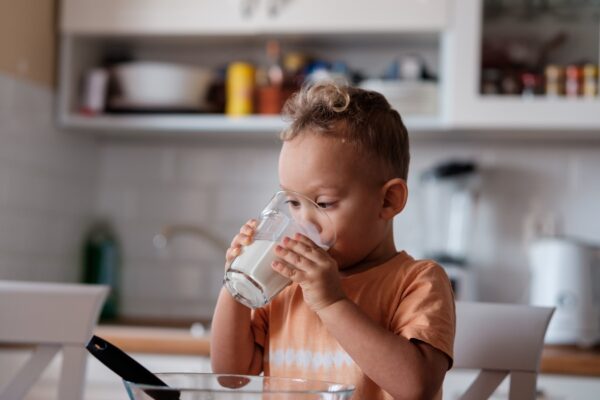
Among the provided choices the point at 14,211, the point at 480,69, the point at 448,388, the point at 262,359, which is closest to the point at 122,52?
the point at 14,211

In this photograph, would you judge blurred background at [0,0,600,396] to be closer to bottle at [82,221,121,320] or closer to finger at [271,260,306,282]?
bottle at [82,221,121,320]

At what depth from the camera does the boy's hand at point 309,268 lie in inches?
39.9

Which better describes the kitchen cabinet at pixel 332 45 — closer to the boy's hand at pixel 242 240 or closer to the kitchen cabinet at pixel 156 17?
the kitchen cabinet at pixel 156 17

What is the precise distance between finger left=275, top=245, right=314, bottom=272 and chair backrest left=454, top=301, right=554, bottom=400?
36 centimetres

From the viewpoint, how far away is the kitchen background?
8.65ft

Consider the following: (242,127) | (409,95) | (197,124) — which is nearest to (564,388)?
(409,95)

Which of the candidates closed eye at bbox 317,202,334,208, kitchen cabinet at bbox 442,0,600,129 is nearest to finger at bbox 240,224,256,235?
closed eye at bbox 317,202,334,208

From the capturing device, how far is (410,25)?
8.35 feet

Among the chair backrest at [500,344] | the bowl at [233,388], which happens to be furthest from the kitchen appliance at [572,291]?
the bowl at [233,388]

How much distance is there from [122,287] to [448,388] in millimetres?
1209

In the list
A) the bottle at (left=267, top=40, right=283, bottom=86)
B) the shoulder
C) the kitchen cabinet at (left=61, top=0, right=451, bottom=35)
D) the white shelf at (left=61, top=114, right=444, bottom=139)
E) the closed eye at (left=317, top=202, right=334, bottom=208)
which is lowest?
the shoulder

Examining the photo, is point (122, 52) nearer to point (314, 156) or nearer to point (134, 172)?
point (134, 172)

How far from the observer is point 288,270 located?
40.1 inches

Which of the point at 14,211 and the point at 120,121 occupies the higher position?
the point at 120,121
